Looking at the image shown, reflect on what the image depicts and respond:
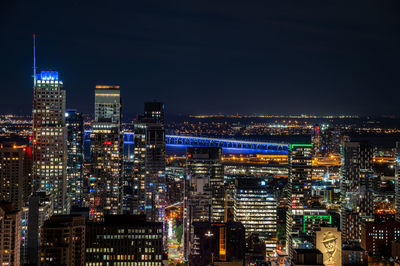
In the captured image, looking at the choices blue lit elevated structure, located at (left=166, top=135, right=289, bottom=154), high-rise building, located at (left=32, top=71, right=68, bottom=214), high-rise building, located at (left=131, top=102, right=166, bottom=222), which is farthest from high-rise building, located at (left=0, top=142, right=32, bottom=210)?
blue lit elevated structure, located at (left=166, top=135, right=289, bottom=154)

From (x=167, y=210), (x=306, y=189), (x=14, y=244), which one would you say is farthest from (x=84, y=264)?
(x=306, y=189)

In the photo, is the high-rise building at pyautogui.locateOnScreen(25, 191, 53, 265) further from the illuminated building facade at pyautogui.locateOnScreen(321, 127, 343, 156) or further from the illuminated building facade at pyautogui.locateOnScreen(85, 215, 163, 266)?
the illuminated building facade at pyautogui.locateOnScreen(321, 127, 343, 156)

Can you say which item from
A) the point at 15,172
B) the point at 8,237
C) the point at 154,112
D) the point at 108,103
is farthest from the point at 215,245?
the point at 154,112

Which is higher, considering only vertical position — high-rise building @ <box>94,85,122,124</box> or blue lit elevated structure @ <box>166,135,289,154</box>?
high-rise building @ <box>94,85,122,124</box>

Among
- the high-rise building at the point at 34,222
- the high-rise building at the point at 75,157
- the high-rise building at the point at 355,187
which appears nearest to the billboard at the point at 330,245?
the high-rise building at the point at 355,187

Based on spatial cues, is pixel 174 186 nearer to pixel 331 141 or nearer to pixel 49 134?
pixel 49 134

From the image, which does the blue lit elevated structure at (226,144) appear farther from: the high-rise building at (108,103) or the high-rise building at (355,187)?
the high-rise building at (355,187)

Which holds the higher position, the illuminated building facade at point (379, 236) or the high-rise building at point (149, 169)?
the high-rise building at point (149, 169)
